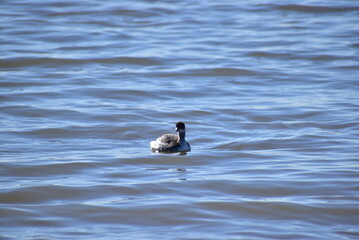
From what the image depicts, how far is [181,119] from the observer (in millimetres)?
14344

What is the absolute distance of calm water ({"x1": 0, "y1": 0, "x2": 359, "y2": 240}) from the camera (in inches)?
327

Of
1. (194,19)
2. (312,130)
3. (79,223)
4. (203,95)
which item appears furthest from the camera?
(194,19)

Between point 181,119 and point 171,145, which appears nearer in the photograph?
point 171,145

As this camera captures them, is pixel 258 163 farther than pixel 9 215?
Yes

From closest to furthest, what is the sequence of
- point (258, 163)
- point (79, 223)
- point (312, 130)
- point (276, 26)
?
point (79, 223) → point (258, 163) → point (312, 130) → point (276, 26)

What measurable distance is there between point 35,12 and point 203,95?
562 inches

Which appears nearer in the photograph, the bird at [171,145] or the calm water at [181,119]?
the calm water at [181,119]

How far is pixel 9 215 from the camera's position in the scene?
27.0 feet

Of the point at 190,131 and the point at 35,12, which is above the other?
the point at 35,12

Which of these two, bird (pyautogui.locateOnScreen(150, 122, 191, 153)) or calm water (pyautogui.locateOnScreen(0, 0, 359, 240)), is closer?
calm water (pyautogui.locateOnScreen(0, 0, 359, 240))

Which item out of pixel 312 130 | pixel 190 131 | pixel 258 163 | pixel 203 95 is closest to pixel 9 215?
pixel 258 163

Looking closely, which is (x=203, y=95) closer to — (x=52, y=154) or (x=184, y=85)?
(x=184, y=85)

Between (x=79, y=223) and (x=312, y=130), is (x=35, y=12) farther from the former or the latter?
(x=79, y=223)

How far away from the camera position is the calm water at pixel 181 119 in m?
8.30
